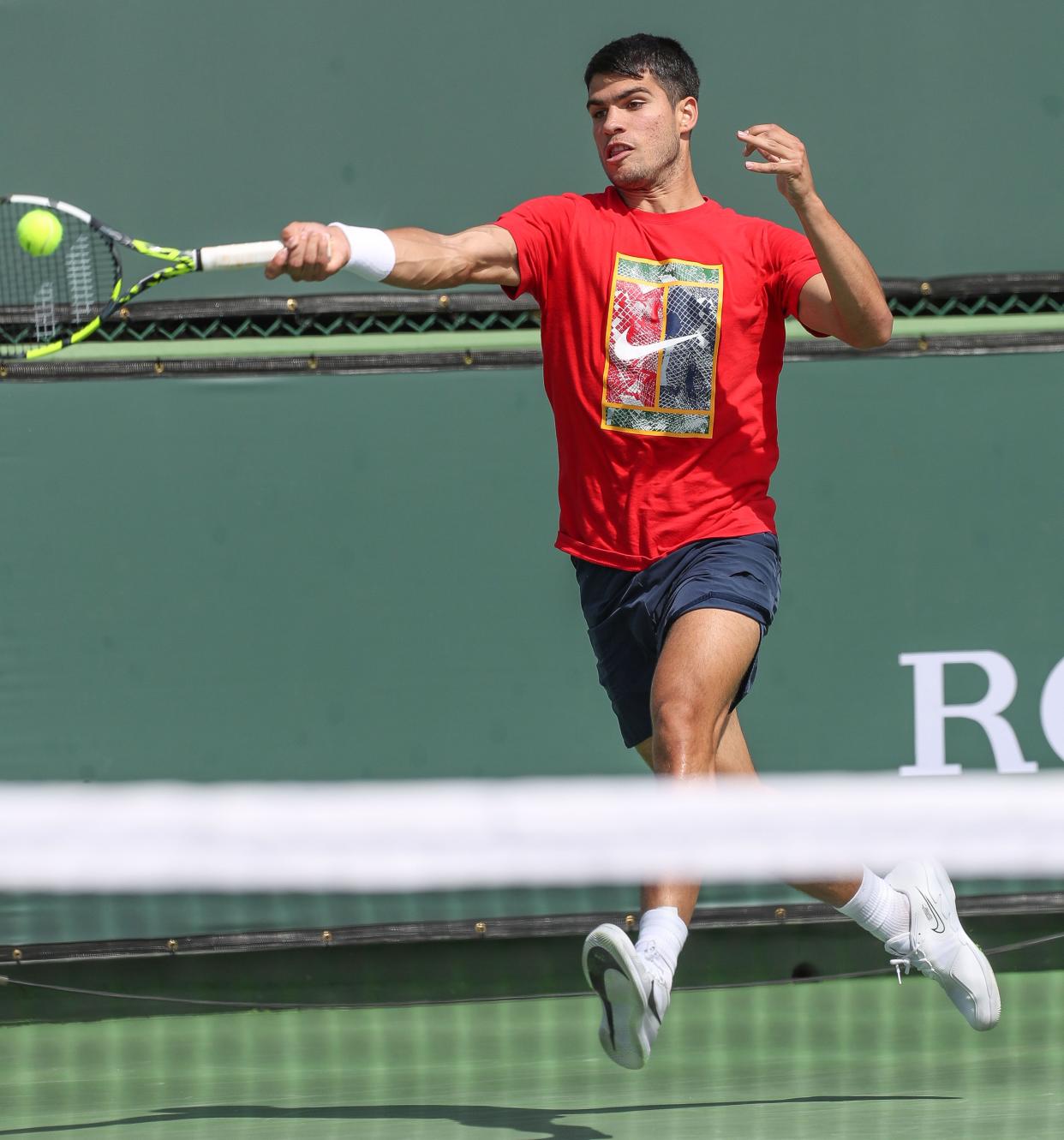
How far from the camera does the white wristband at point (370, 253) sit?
9.81 feet

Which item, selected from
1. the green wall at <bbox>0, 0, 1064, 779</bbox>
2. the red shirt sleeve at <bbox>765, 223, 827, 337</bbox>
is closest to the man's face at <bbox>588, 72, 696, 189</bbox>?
the red shirt sleeve at <bbox>765, 223, 827, 337</bbox>

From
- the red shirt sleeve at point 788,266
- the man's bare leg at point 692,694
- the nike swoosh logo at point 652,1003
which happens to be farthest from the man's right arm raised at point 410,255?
the nike swoosh logo at point 652,1003

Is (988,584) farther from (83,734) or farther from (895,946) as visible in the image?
(83,734)

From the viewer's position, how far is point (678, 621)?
3.26 metres

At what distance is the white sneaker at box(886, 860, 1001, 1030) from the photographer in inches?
142

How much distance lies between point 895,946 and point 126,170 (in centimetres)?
273

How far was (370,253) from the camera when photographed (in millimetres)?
3023

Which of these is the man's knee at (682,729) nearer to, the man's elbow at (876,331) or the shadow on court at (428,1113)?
the man's elbow at (876,331)

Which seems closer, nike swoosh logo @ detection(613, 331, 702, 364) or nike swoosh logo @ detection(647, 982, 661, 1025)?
nike swoosh logo @ detection(647, 982, 661, 1025)

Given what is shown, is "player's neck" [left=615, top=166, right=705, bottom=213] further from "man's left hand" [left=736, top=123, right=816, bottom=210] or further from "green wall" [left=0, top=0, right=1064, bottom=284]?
"green wall" [left=0, top=0, right=1064, bottom=284]

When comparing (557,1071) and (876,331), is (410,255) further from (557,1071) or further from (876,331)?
(557,1071)

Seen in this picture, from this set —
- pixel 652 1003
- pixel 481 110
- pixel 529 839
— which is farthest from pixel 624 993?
pixel 481 110

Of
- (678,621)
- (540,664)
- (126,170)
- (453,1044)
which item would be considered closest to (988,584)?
(540,664)

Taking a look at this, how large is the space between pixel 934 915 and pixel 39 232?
2.46 m
